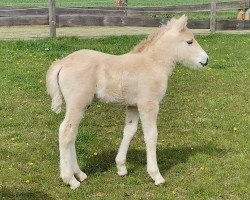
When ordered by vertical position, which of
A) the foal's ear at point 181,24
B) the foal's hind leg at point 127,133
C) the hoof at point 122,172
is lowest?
the hoof at point 122,172

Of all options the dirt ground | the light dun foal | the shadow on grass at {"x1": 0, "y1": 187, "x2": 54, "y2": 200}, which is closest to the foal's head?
the light dun foal

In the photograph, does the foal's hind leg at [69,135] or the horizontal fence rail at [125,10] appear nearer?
the foal's hind leg at [69,135]

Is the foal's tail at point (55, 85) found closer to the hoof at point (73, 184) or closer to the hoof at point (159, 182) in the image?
the hoof at point (73, 184)

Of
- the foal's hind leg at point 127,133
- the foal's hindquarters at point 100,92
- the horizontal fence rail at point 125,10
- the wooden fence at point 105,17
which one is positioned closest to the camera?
the foal's hindquarters at point 100,92

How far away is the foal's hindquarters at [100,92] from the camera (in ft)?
19.5

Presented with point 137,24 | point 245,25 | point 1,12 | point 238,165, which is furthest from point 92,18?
point 238,165

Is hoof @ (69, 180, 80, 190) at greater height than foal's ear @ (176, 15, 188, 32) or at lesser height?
lesser

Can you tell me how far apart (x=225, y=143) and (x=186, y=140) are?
564 millimetres

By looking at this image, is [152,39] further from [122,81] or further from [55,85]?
[55,85]

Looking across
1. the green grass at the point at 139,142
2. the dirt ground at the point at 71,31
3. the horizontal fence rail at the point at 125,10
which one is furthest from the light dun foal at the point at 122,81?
the horizontal fence rail at the point at 125,10

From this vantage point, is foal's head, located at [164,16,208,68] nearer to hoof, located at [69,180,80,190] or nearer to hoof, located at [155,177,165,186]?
hoof, located at [155,177,165,186]

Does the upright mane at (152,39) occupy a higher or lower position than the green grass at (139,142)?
higher

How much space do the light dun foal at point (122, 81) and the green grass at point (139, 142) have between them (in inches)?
12.4

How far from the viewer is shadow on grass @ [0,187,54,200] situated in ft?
19.0
